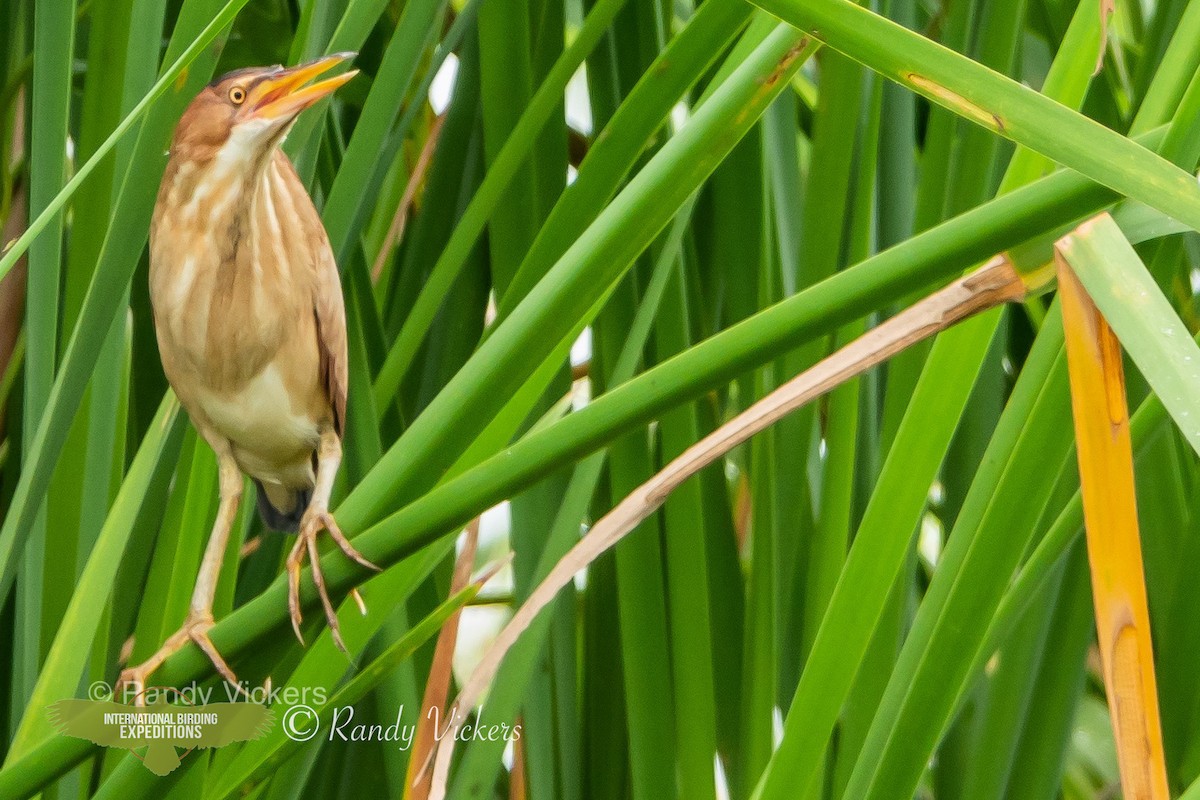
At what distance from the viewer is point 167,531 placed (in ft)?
2.70

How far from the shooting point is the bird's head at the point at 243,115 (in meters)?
0.83

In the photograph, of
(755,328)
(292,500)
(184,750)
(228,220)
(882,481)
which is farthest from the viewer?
(292,500)

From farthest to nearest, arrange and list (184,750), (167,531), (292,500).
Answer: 1. (292,500)
2. (167,531)
3. (184,750)

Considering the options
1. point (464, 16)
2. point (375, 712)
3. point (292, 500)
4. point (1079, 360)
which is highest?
point (464, 16)

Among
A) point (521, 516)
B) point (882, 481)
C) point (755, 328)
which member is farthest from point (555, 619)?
point (755, 328)

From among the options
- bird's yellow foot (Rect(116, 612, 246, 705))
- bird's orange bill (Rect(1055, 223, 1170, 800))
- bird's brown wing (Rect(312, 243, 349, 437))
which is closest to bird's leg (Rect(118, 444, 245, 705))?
bird's yellow foot (Rect(116, 612, 246, 705))

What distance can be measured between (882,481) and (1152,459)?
1.43 ft

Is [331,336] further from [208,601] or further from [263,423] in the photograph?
[208,601]

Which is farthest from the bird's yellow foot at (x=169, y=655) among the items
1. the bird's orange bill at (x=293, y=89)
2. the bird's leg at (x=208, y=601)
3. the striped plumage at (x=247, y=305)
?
the bird's orange bill at (x=293, y=89)

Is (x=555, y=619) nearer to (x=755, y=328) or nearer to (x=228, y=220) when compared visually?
(x=228, y=220)

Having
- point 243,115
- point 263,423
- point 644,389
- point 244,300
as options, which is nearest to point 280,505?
point 263,423

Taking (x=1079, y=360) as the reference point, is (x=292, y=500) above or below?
above

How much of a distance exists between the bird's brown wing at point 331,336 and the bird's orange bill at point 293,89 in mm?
154

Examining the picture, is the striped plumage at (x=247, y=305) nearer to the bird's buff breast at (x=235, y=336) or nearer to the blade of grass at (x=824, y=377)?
the bird's buff breast at (x=235, y=336)
